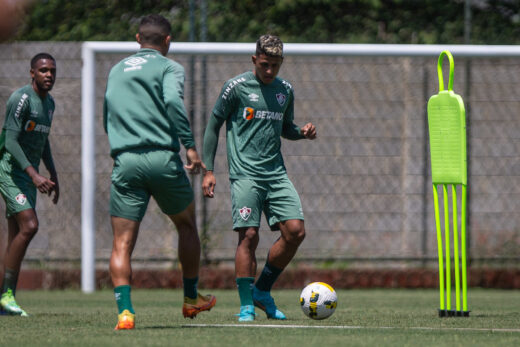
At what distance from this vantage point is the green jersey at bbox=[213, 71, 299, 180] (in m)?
6.68

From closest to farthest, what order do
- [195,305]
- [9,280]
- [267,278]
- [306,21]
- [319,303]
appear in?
[195,305]
[319,303]
[267,278]
[9,280]
[306,21]

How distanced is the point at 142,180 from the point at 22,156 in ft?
6.79

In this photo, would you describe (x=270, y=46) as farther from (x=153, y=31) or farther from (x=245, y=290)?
(x=245, y=290)

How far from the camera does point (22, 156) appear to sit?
23.4 ft

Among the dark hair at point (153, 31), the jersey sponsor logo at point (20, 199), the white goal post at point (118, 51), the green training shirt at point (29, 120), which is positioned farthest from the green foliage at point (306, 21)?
the dark hair at point (153, 31)

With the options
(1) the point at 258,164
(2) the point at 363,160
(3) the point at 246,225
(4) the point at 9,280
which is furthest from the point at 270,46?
(2) the point at 363,160

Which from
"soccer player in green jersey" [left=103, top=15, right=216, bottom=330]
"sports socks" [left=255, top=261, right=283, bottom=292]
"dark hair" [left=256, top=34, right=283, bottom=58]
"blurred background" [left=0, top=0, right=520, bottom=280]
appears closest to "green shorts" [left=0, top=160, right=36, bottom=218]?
"sports socks" [left=255, top=261, right=283, bottom=292]

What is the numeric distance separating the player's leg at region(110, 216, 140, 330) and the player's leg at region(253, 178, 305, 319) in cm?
150

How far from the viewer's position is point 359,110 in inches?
435

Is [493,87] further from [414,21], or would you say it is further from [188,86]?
[188,86]

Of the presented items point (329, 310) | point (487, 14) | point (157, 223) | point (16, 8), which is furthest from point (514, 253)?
point (16, 8)

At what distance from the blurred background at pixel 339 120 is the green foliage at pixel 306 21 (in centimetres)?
1

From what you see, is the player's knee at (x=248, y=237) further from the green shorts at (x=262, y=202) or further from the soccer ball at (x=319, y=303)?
the soccer ball at (x=319, y=303)

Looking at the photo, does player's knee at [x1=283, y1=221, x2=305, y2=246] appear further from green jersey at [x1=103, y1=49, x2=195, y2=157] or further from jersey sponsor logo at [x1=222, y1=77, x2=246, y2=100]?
green jersey at [x1=103, y1=49, x2=195, y2=157]
